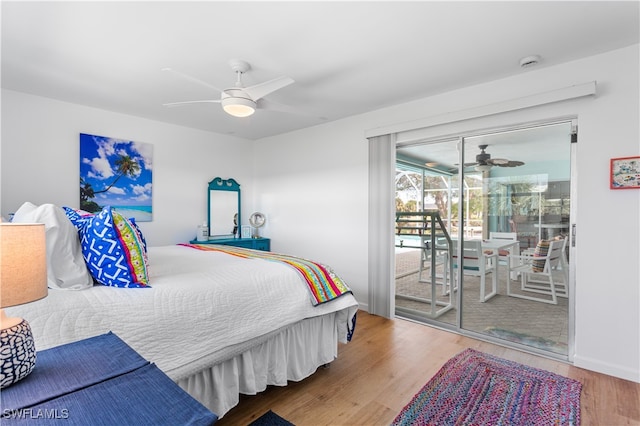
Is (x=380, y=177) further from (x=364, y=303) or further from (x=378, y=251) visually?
(x=364, y=303)

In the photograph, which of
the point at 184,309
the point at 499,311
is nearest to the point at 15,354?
the point at 184,309

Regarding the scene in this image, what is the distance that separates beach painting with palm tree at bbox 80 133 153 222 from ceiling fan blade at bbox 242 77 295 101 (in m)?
2.35

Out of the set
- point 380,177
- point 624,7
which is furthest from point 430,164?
point 624,7

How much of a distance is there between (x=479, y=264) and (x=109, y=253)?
313 cm

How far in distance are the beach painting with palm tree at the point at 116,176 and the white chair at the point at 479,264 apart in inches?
146

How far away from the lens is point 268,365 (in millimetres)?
2115

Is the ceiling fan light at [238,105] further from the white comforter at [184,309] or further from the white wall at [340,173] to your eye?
the white wall at [340,173]

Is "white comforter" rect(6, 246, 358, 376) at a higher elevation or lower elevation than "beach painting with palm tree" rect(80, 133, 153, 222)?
lower

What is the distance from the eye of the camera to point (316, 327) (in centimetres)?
238

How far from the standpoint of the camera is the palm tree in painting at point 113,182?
142 inches

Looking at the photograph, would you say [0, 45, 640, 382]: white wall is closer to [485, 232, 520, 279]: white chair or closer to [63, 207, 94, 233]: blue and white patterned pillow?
[485, 232, 520, 279]: white chair

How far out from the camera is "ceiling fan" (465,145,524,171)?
3.02 metres

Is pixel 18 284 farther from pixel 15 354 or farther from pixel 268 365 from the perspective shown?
pixel 268 365

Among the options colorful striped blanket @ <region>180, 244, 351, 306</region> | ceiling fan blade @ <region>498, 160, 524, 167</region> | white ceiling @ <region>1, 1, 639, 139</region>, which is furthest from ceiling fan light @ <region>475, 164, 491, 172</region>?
colorful striped blanket @ <region>180, 244, 351, 306</region>
